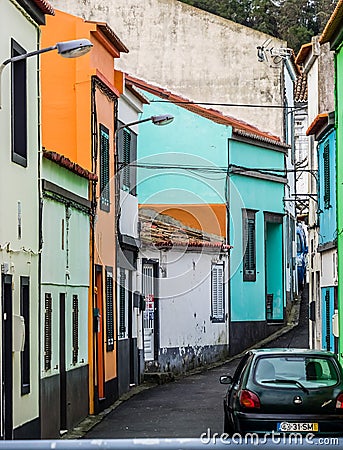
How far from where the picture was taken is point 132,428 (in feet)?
59.6

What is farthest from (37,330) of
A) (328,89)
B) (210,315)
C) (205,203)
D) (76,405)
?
(205,203)

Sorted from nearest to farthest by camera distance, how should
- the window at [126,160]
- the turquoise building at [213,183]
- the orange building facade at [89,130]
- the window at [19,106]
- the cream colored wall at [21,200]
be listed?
the cream colored wall at [21,200] < the window at [19,106] < the orange building facade at [89,130] < the window at [126,160] < the turquoise building at [213,183]

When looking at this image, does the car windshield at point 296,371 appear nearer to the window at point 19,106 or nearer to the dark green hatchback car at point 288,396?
the dark green hatchback car at point 288,396

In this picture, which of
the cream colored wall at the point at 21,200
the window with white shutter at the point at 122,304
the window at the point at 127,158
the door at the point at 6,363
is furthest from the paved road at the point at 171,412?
the window at the point at 127,158

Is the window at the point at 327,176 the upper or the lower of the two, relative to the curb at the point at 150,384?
upper

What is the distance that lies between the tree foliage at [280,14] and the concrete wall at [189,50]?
20.4m

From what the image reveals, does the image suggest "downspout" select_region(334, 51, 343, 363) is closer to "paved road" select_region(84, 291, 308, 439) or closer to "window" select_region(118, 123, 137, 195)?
"paved road" select_region(84, 291, 308, 439)

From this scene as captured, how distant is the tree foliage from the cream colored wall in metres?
43.5

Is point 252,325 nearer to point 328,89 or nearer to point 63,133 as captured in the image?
point 328,89

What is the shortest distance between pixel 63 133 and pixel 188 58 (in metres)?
17.6

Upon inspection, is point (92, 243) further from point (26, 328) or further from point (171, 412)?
point (26, 328)

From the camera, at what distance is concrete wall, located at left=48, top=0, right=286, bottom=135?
37.4 meters

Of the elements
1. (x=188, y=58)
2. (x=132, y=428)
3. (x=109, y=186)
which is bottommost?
(x=132, y=428)

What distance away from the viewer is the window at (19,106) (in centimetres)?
1448
